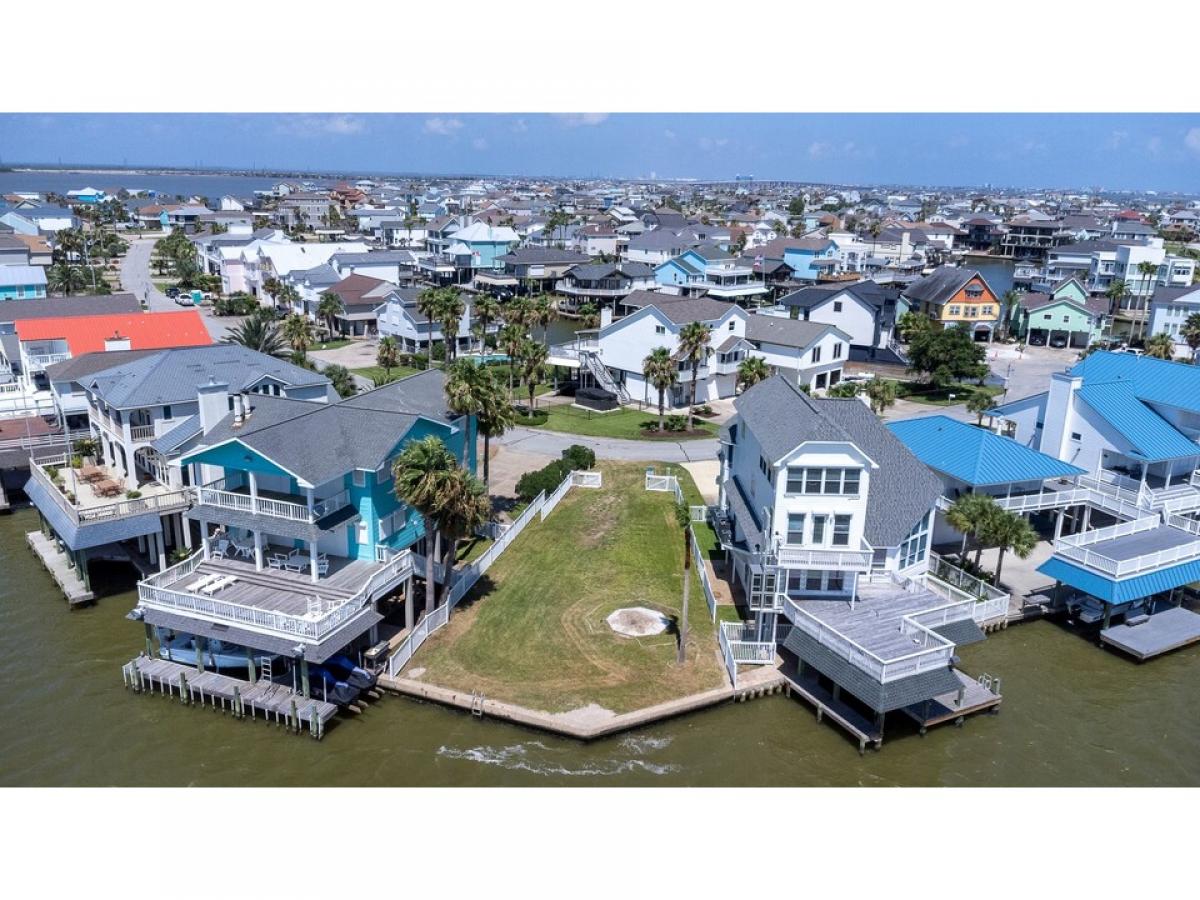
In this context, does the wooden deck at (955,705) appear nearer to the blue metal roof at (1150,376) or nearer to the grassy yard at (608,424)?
the blue metal roof at (1150,376)

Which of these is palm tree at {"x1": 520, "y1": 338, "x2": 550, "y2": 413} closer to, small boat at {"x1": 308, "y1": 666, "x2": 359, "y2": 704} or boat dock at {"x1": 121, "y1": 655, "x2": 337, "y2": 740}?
small boat at {"x1": 308, "y1": 666, "x2": 359, "y2": 704}

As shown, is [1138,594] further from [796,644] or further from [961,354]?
[961,354]

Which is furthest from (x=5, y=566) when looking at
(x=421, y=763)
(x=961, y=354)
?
(x=961, y=354)

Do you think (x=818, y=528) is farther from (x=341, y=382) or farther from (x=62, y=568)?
(x=341, y=382)

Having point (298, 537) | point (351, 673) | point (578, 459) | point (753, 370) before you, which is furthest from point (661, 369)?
point (351, 673)

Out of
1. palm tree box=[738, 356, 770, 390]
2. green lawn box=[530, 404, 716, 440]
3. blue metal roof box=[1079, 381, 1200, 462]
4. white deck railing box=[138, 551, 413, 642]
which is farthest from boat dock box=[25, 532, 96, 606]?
blue metal roof box=[1079, 381, 1200, 462]

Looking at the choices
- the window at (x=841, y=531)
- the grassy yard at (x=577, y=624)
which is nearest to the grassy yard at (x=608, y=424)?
the grassy yard at (x=577, y=624)
